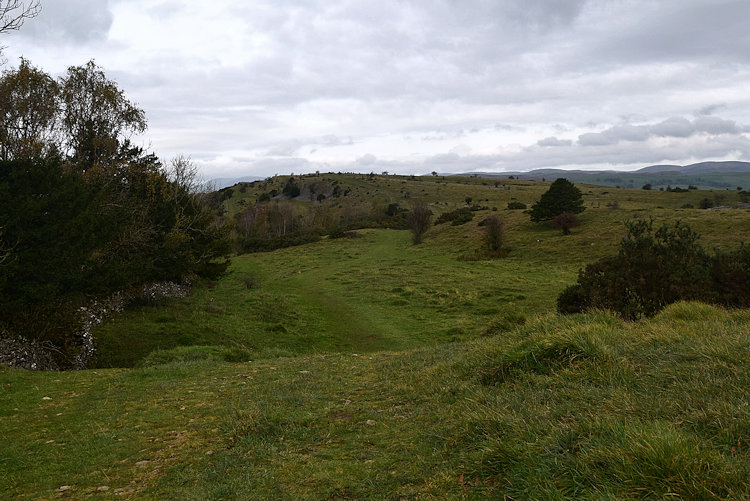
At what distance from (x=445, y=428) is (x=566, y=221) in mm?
44201

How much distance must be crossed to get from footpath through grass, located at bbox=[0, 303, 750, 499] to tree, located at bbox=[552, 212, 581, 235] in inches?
1466

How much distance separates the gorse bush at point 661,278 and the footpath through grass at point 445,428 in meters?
4.08

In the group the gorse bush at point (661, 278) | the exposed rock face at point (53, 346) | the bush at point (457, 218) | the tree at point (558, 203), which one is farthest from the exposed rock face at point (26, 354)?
the bush at point (457, 218)

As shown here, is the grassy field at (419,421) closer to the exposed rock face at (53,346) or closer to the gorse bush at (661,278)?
the exposed rock face at (53,346)

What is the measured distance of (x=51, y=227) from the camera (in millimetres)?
14047

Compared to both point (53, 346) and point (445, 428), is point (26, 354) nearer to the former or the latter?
point (53, 346)

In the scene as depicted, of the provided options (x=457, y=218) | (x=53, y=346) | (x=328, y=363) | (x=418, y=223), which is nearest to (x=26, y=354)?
(x=53, y=346)

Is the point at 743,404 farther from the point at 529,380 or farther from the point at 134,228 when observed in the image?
the point at 134,228

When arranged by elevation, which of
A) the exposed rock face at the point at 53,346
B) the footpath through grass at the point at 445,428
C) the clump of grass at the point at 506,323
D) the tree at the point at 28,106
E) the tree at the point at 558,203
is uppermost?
the tree at the point at 28,106

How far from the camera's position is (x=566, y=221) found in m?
44.2

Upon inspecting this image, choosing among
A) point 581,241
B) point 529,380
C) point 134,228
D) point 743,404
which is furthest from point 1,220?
point 581,241

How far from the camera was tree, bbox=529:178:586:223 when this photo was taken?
47.1 meters

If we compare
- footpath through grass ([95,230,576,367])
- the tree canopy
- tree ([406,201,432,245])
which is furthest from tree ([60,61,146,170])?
tree ([406,201,432,245])

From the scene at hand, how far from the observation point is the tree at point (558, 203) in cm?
4709
